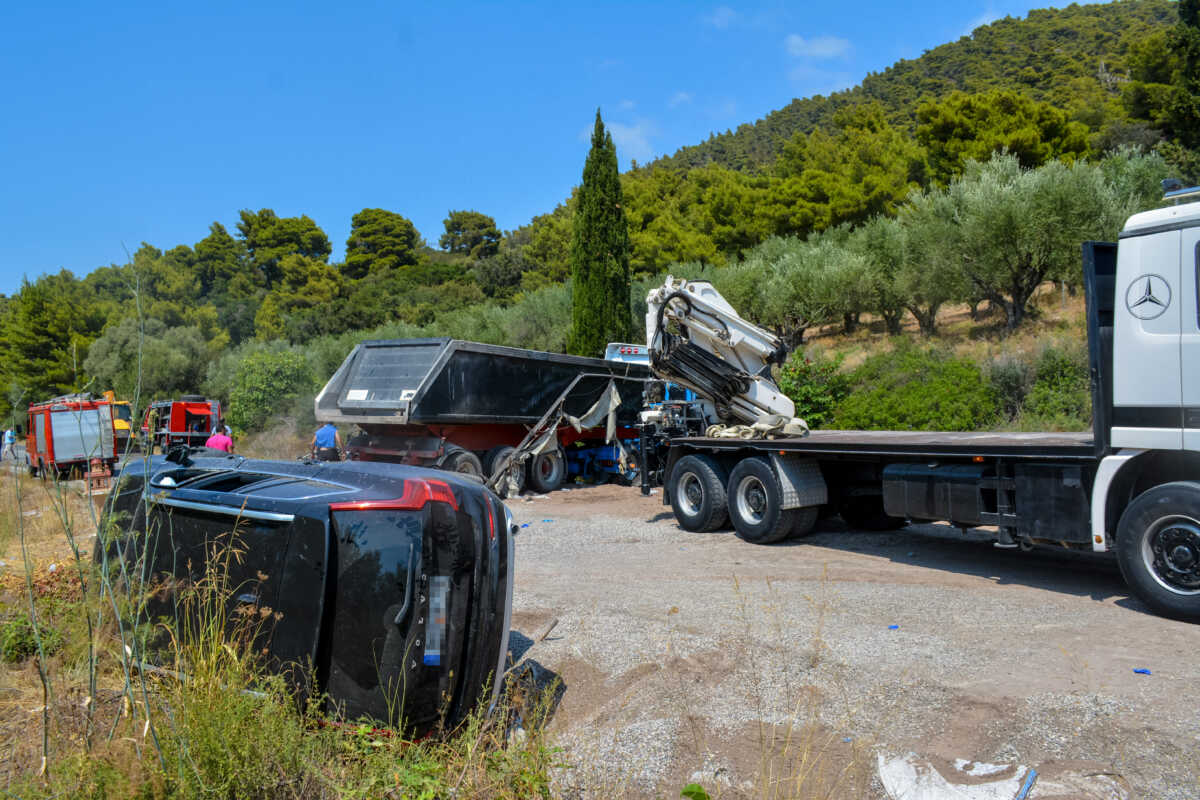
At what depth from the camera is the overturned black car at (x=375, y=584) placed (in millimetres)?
3557

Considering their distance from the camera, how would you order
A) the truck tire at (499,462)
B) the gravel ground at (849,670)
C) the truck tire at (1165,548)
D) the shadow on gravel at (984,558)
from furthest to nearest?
the truck tire at (499,462) → the shadow on gravel at (984,558) → the truck tire at (1165,548) → the gravel ground at (849,670)

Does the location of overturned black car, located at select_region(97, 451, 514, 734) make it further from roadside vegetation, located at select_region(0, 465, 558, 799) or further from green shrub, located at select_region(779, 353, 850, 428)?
green shrub, located at select_region(779, 353, 850, 428)

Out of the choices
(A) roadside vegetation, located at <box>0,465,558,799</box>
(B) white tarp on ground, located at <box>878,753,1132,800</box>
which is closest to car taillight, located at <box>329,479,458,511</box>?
(A) roadside vegetation, located at <box>0,465,558,799</box>

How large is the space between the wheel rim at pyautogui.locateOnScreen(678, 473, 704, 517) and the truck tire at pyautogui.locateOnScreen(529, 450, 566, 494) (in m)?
5.37

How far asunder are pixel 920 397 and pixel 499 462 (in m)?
8.46

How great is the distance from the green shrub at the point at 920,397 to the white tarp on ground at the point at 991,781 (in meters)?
12.5

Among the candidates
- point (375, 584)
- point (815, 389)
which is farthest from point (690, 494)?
point (815, 389)

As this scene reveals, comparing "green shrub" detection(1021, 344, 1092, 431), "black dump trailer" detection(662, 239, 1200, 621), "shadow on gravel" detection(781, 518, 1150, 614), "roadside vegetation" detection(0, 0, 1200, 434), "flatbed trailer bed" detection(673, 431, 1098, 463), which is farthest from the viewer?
"roadside vegetation" detection(0, 0, 1200, 434)

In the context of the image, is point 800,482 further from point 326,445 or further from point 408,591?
point 326,445

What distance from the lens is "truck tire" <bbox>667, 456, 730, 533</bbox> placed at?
10375mm

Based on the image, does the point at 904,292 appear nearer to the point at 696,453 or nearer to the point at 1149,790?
the point at 696,453

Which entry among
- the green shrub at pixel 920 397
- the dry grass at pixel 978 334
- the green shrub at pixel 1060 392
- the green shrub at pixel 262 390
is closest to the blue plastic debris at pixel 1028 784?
the green shrub at pixel 1060 392

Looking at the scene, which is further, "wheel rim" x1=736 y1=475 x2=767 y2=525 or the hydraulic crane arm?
the hydraulic crane arm

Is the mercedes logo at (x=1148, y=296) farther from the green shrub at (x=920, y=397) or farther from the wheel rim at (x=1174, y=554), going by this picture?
the green shrub at (x=920, y=397)
